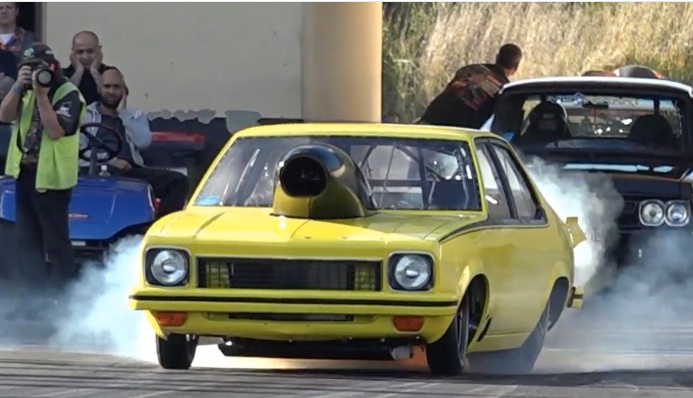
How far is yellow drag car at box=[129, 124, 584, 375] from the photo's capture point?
8.66 m

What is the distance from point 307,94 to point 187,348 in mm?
9230

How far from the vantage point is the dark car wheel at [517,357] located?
1003cm

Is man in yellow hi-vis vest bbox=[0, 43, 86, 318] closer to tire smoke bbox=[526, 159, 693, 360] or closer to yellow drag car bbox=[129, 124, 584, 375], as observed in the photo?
yellow drag car bbox=[129, 124, 584, 375]

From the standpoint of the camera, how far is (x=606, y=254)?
518 inches

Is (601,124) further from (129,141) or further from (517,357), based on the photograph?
(517,357)

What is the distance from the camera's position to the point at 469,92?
651 inches

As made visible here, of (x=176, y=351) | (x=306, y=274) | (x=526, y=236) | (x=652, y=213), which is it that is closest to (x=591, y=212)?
(x=652, y=213)

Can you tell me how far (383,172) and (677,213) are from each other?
3.97 metres

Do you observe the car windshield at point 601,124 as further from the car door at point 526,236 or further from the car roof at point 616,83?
the car door at point 526,236

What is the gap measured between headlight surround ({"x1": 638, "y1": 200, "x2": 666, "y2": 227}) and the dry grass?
20435mm

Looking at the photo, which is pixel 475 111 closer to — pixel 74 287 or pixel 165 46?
pixel 165 46

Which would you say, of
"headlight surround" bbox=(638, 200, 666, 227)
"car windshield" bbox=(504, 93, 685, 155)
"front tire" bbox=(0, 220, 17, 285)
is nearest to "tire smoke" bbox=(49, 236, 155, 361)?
"front tire" bbox=(0, 220, 17, 285)

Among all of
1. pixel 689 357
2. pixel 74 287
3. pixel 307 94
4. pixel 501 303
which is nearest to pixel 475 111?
pixel 307 94

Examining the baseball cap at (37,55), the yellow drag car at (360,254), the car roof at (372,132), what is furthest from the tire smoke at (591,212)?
the baseball cap at (37,55)
